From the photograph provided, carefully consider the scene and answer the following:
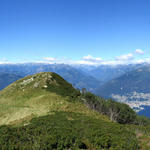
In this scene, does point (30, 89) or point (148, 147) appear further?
point (30, 89)

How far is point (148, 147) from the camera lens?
26922 millimetres

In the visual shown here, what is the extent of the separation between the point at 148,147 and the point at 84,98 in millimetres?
68382

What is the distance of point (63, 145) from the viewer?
81.1 feet

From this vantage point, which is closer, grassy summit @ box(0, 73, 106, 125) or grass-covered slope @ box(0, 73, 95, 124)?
grassy summit @ box(0, 73, 106, 125)

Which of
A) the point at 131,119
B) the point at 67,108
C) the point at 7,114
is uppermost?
the point at 67,108

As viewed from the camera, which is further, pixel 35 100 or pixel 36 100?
pixel 35 100

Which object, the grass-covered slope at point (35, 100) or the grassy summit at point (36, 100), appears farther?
the grass-covered slope at point (35, 100)

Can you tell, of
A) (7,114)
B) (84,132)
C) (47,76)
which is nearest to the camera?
(84,132)

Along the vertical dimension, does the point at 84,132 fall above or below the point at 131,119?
above

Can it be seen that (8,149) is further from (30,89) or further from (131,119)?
(131,119)

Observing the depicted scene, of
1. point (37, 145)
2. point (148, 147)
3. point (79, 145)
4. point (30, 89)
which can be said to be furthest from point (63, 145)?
point (30, 89)

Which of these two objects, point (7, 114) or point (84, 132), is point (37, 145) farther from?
point (7, 114)

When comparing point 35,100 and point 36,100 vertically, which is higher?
point 36,100

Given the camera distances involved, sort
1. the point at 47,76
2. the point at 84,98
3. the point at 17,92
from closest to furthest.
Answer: the point at 84,98, the point at 17,92, the point at 47,76
